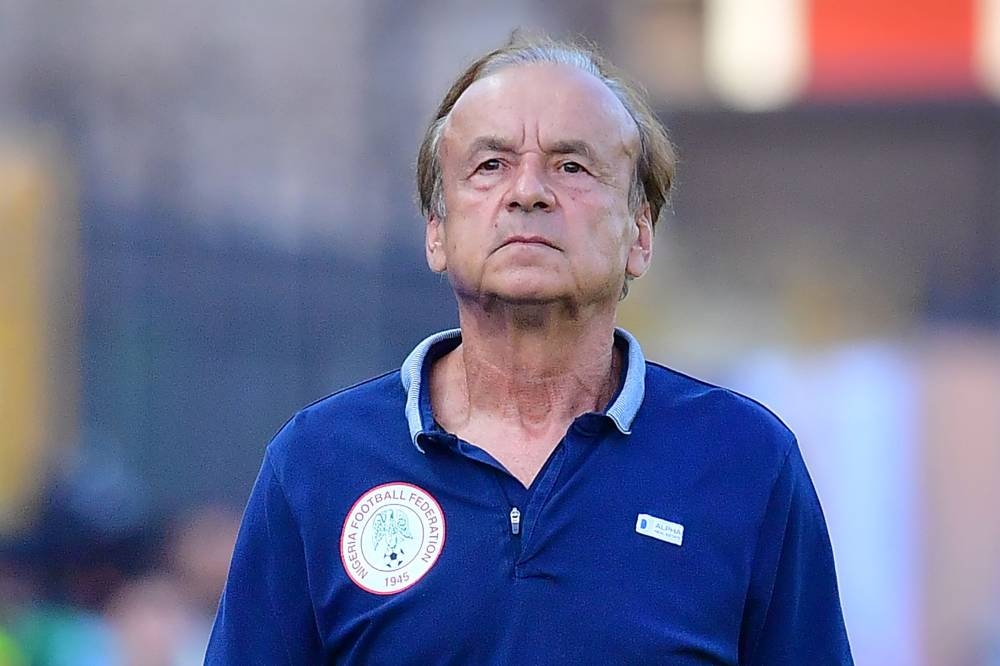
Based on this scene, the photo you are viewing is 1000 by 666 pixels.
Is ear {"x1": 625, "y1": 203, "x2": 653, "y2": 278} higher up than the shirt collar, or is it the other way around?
ear {"x1": 625, "y1": 203, "x2": 653, "y2": 278}

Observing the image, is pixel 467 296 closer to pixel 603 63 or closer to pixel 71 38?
pixel 603 63

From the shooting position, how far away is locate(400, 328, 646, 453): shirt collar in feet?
7.30

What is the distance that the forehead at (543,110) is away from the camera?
7.45 feet

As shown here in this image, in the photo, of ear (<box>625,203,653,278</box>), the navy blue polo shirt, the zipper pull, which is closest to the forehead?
ear (<box>625,203,653,278</box>)

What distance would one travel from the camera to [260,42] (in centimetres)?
850

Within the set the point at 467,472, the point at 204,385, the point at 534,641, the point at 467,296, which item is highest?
→ the point at 467,296

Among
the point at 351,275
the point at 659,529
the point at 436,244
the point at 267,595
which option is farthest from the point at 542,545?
the point at 351,275

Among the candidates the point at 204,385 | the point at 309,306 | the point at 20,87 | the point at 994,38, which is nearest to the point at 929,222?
the point at 994,38

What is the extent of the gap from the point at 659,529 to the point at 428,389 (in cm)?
40

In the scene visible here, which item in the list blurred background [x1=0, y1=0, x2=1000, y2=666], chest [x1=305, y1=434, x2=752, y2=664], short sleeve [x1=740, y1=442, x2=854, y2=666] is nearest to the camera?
chest [x1=305, y1=434, x2=752, y2=664]

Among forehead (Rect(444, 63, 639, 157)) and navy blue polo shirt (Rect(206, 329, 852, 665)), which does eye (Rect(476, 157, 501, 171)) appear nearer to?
forehead (Rect(444, 63, 639, 157))

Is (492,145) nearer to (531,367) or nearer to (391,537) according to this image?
(531,367)

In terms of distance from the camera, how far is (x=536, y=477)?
218 centimetres

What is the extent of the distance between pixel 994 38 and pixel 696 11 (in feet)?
5.92
